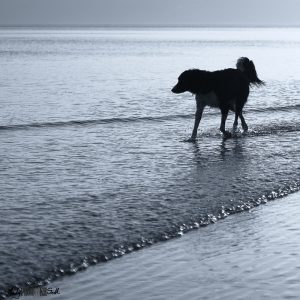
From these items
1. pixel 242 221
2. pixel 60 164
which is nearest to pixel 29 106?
pixel 60 164

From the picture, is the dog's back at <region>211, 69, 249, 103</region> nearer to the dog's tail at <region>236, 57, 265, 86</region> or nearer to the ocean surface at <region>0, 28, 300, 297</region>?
the dog's tail at <region>236, 57, 265, 86</region>

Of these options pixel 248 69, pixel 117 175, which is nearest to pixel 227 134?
pixel 248 69

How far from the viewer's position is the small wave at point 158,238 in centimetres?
529

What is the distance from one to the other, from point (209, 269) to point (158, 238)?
94cm

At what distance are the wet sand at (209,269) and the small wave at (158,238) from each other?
91 millimetres

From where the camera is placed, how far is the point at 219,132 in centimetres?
1380

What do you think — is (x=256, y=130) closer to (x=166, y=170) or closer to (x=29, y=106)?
(x=166, y=170)

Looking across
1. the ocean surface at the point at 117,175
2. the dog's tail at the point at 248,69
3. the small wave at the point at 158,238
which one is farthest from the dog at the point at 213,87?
the small wave at the point at 158,238

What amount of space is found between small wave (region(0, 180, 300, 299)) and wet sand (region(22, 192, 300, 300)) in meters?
0.09

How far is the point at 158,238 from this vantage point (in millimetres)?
6340

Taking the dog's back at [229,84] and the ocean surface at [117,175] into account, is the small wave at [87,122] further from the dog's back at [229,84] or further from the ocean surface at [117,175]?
the dog's back at [229,84]

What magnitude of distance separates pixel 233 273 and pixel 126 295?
918 mm

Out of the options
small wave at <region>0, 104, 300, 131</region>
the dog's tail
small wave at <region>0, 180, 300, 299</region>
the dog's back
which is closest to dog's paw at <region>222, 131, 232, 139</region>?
the dog's back

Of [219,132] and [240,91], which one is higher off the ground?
[240,91]
